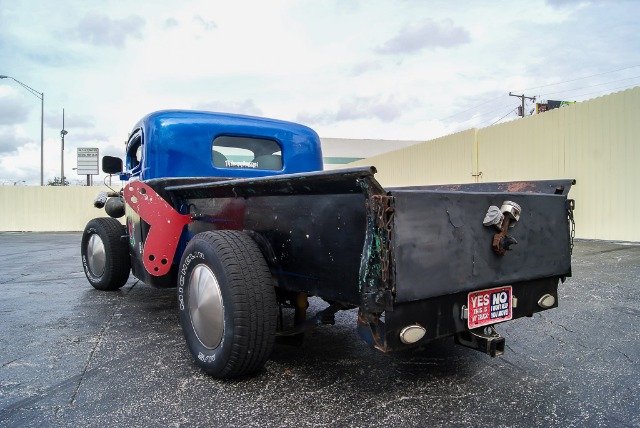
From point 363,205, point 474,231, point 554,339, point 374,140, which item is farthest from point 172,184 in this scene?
point 374,140

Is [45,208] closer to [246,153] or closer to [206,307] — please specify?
[246,153]

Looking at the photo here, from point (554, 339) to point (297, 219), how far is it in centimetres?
235

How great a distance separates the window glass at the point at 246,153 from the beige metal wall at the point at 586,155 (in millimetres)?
7316

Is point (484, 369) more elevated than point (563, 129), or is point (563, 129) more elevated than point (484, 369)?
point (563, 129)

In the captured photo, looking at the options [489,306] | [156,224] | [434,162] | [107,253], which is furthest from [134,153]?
[434,162]

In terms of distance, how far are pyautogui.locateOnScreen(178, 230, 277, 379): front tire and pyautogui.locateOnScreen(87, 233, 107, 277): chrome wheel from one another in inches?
118

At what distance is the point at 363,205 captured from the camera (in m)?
2.05

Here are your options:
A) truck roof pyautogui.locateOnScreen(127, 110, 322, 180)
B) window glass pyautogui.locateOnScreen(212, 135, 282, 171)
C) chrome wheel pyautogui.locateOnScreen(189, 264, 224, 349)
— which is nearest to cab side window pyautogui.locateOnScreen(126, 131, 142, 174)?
truck roof pyautogui.locateOnScreen(127, 110, 322, 180)

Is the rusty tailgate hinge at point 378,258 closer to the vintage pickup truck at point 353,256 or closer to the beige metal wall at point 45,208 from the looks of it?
the vintage pickup truck at point 353,256

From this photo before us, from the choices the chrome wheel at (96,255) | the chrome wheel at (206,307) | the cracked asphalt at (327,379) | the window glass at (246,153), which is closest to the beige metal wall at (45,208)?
the chrome wheel at (96,255)

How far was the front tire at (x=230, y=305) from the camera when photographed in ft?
8.09

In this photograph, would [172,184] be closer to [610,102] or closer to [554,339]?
[554,339]

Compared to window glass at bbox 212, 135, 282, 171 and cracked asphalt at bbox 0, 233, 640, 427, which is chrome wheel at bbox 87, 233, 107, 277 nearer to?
cracked asphalt at bbox 0, 233, 640, 427

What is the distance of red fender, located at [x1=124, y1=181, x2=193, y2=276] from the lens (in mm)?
3475
